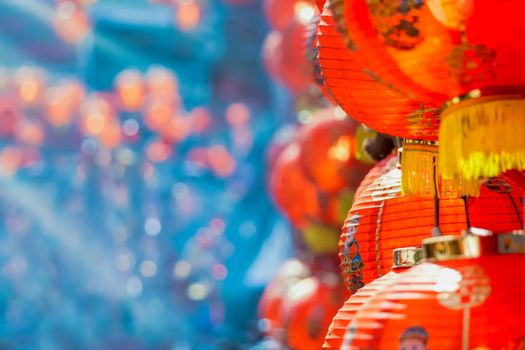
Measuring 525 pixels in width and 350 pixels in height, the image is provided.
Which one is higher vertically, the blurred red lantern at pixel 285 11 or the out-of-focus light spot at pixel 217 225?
the blurred red lantern at pixel 285 11

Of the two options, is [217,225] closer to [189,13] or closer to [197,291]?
[197,291]

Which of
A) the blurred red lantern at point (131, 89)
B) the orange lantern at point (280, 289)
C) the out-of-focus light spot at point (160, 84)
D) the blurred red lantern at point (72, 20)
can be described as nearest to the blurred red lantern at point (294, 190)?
the orange lantern at point (280, 289)

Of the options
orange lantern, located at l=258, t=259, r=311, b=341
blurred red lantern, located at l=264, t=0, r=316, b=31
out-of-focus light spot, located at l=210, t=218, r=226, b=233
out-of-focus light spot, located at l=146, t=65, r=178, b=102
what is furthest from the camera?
out-of-focus light spot, located at l=210, t=218, r=226, b=233

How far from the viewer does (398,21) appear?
33.4 inches

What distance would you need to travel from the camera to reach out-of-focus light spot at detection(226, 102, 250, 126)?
329 inches

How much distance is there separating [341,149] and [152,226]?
633 cm

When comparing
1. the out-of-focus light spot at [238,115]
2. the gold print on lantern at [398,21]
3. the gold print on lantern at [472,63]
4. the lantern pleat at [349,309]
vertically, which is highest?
the out-of-focus light spot at [238,115]

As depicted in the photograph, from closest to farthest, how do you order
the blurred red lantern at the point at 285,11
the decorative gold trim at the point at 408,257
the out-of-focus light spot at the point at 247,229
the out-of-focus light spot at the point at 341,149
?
the decorative gold trim at the point at 408,257, the out-of-focus light spot at the point at 341,149, the blurred red lantern at the point at 285,11, the out-of-focus light spot at the point at 247,229

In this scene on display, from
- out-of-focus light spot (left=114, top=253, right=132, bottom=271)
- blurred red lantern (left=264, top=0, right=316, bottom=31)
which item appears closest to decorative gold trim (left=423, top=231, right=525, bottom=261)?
blurred red lantern (left=264, top=0, right=316, bottom=31)

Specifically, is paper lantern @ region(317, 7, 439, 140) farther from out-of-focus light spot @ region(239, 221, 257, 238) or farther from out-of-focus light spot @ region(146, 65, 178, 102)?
out-of-focus light spot @ region(239, 221, 257, 238)

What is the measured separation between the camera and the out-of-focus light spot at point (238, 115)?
835 cm

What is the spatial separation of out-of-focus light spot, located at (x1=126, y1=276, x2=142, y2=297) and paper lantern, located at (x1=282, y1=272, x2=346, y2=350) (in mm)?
5615

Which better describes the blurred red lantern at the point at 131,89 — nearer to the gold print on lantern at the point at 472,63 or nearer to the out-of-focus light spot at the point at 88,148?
the out-of-focus light spot at the point at 88,148

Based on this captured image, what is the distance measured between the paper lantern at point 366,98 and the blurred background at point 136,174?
5.84m
